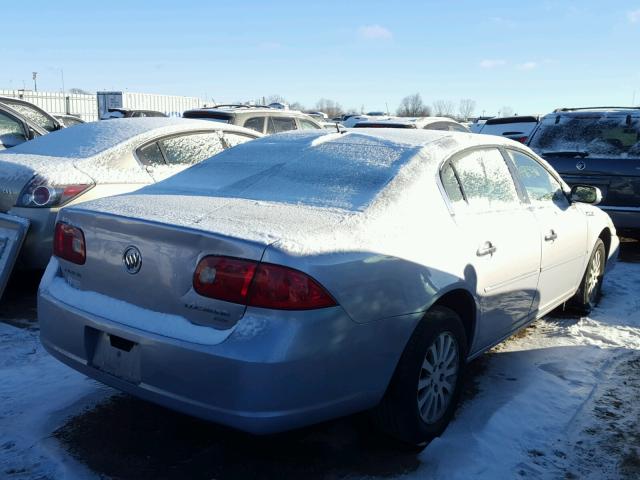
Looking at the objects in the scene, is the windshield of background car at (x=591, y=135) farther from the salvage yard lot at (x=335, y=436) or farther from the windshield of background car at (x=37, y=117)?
the windshield of background car at (x=37, y=117)

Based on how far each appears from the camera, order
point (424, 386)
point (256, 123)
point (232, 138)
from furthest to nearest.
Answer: point (256, 123) → point (232, 138) → point (424, 386)

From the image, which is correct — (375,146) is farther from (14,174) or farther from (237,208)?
(14,174)

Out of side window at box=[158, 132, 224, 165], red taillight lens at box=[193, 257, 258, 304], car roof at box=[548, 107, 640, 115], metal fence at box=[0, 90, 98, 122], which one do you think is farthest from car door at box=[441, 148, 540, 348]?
metal fence at box=[0, 90, 98, 122]

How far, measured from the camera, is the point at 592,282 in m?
5.30

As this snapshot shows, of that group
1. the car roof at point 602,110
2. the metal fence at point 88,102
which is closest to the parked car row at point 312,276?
the car roof at point 602,110

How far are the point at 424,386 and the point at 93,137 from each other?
4.00 m

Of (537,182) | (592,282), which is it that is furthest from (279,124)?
(537,182)

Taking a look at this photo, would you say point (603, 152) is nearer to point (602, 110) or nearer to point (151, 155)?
point (602, 110)

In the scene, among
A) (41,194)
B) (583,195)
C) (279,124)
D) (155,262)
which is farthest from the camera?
(279,124)

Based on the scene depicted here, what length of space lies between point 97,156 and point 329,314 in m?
3.62

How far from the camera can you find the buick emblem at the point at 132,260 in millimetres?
2717

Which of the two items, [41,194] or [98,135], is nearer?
[41,194]

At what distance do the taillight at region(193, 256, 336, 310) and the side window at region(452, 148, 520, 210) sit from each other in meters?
1.38

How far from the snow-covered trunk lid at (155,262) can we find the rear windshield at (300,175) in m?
0.55
